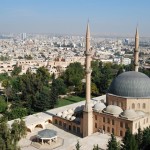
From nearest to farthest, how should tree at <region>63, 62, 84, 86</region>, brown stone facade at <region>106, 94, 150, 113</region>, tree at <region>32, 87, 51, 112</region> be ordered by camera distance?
brown stone facade at <region>106, 94, 150, 113</region>
tree at <region>32, 87, 51, 112</region>
tree at <region>63, 62, 84, 86</region>

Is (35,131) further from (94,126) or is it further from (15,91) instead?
(15,91)

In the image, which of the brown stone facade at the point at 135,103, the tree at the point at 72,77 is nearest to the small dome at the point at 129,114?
the brown stone facade at the point at 135,103

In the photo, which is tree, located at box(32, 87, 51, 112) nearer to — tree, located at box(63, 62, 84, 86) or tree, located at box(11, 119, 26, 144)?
tree, located at box(63, 62, 84, 86)

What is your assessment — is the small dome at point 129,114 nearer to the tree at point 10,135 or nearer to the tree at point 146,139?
the tree at point 146,139

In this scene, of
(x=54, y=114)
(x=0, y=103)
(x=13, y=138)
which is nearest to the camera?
(x=13, y=138)

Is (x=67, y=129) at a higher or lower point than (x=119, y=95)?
lower

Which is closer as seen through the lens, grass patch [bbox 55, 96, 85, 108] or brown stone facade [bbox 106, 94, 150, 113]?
brown stone facade [bbox 106, 94, 150, 113]

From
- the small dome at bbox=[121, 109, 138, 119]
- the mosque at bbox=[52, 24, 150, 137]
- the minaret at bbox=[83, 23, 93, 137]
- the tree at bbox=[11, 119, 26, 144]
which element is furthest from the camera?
the minaret at bbox=[83, 23, 93, 137]

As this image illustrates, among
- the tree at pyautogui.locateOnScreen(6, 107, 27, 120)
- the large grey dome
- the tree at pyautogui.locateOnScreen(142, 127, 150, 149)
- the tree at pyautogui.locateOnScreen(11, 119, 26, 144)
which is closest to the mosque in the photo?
the large grey dome

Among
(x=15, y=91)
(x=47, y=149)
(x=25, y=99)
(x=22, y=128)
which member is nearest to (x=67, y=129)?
(x=47, y=149)
